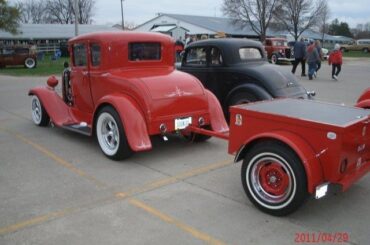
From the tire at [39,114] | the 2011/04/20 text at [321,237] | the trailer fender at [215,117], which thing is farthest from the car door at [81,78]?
the 2011/04/20 text at [321,237]

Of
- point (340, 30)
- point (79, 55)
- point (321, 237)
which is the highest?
point (340, 30)

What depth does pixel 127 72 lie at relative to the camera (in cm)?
654

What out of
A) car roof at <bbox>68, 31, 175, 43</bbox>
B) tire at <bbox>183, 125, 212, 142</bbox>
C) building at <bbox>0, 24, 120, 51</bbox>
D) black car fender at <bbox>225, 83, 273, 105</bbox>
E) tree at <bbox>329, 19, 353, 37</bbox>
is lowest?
tire at <bbox>183, 125, 212, 142</bbox>

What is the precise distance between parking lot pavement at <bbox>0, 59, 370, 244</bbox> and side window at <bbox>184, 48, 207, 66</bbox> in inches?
116

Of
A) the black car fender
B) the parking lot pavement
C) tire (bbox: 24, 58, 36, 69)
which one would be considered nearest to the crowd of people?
the black car fender

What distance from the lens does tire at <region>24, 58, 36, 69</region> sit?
26094 mm

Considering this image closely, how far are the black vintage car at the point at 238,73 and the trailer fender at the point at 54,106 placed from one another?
302 centimetres

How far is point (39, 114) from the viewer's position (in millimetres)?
8219

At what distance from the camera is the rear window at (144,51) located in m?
6.80

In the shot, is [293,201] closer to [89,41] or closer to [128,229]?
[128,229]

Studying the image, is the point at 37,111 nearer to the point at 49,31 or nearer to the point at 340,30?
the point at 49,31

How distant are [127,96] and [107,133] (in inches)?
26.5

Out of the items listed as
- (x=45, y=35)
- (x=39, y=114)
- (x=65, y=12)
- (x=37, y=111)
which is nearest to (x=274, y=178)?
(x=39, y=114)

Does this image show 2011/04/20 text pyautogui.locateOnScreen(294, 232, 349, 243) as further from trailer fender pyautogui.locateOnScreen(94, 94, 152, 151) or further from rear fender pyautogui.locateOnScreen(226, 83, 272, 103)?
rear fender pyautogui.locateOnScreen(226, 83, 272, 103)
